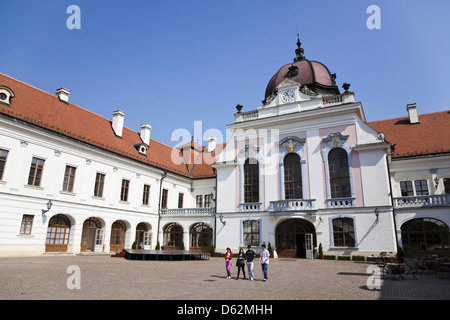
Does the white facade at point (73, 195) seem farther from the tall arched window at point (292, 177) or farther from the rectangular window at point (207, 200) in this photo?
the tall arched window at point (292, 177)

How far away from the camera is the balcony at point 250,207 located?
26797mm

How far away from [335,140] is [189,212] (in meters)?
14.9

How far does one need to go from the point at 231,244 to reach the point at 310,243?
6694 millimetres

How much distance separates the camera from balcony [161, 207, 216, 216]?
29688mm

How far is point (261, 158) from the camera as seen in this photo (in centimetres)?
2784

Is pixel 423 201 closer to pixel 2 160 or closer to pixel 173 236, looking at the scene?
pixel 173 236

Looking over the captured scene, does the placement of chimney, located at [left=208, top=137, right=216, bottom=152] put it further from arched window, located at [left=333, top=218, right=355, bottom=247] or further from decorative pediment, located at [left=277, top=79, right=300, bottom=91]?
arched window, located at [left=333, top=218, right=355, bottom=247]

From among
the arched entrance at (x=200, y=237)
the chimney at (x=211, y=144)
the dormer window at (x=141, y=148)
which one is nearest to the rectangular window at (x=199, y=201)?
the arched entrance at (x=200, y=237)

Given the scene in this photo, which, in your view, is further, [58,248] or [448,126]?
[448,126]

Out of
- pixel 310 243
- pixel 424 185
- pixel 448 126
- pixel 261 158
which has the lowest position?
pixel 310 243

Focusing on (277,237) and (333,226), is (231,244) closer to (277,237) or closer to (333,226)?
(277,237)

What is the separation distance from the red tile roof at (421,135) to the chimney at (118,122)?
2548 centimetres
